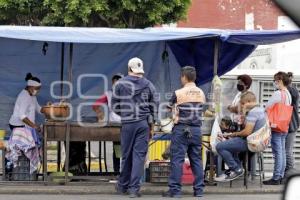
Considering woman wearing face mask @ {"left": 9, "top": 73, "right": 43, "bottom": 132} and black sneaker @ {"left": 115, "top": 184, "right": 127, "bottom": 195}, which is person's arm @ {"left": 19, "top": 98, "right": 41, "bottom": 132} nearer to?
woman wearing face mask @ {"left": 9, "top": 73, "right": 43, "bottom": 132}

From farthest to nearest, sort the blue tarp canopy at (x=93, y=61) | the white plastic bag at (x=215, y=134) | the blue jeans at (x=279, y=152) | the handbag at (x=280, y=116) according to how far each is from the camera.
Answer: the blue tarp canopy at (x=93, y=61) → the blue jeans at (x=279, y=152) → the handbag at (x=280, y=116) → the white plastic bag at (x=215, y=134)

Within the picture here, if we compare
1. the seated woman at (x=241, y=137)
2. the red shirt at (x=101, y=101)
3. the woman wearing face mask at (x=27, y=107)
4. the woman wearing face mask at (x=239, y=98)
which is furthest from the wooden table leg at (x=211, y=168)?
the woman wearing face mask at (x=27, y=107)

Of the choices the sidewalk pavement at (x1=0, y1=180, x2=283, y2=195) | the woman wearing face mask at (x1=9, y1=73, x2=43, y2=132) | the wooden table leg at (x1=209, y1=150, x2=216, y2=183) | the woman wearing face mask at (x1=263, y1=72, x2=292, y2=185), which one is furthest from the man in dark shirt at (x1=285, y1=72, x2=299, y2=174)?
the woman wearing face mask at (x1=9, y1=73, x2=43, y2=132)

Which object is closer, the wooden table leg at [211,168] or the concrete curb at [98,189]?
the concrete curb at [98,189]

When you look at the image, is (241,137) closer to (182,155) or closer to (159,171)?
(182,155)

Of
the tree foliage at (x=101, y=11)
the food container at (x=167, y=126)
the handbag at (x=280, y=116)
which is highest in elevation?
the tree foliage at (x=101, y=11)

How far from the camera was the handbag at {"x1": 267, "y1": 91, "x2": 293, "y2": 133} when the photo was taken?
1002 cm

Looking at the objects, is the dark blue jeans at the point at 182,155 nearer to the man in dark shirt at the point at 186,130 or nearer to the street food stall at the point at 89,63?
the man in dark shirt at the point at 186,130

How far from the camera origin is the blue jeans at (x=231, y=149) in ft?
30.6

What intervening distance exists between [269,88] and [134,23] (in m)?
14.3

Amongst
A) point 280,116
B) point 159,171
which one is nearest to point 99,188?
point 159,171

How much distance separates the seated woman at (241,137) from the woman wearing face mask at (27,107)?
9.21ft

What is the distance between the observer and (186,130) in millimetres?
8547

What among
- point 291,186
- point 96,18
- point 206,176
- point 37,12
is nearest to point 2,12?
point 37,12
